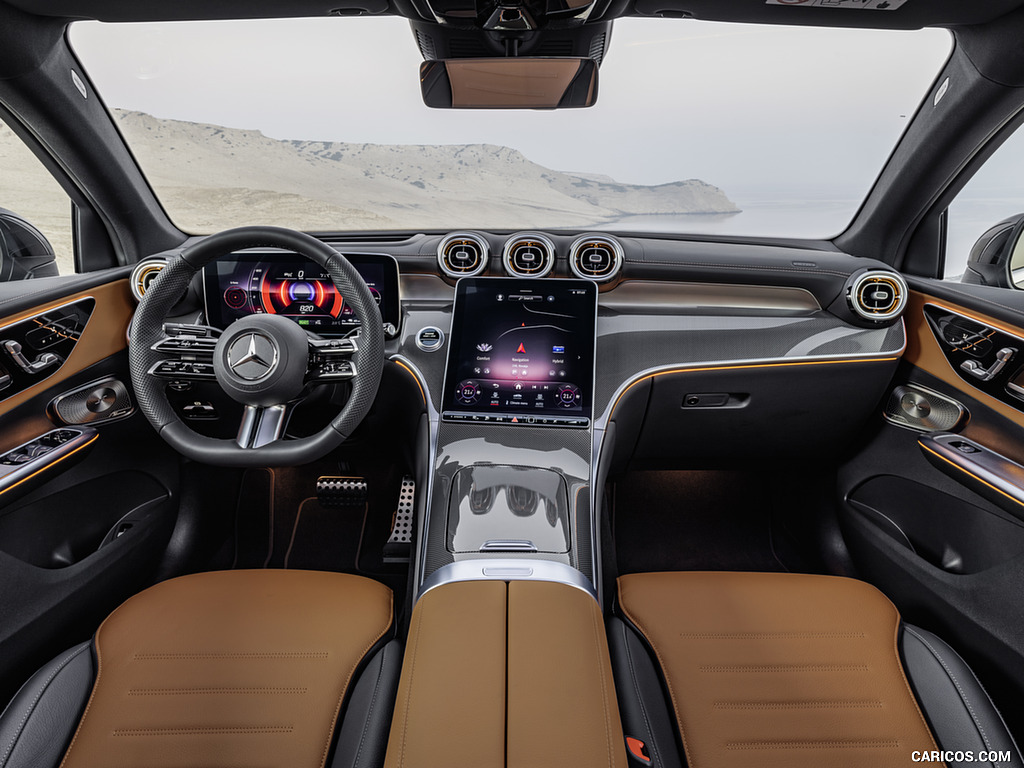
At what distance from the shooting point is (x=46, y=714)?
40.8 inches

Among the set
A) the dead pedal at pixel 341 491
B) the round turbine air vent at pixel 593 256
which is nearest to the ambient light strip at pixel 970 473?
the round turbine air vent at pixel 593 256

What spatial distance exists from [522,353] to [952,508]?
1.35m

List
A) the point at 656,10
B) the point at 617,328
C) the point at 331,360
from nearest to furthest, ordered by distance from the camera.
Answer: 1. the point at 331,360
2. the point at 656,10
3. the point at 617,328

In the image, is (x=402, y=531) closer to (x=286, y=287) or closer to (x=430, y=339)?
(x=430, y=339)

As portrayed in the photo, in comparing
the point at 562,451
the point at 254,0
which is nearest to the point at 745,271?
the point at 562,451

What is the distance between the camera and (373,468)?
2453 mm

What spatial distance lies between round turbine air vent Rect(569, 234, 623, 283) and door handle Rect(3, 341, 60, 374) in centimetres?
161

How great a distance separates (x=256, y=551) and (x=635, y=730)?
1.77 meters

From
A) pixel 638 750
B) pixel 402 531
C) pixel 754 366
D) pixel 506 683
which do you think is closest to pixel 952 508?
pixel 754 366

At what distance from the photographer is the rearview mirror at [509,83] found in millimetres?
1701

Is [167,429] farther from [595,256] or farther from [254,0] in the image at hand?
[595,256]

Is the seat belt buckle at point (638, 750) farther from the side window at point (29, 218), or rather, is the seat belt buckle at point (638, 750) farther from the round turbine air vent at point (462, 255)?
the side window at point (29, 218)

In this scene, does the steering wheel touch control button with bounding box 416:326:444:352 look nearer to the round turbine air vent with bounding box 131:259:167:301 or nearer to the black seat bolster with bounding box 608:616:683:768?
the round turbine air vent with bounding box 131:259:167:301

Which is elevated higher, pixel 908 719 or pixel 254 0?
pixel 254 0
